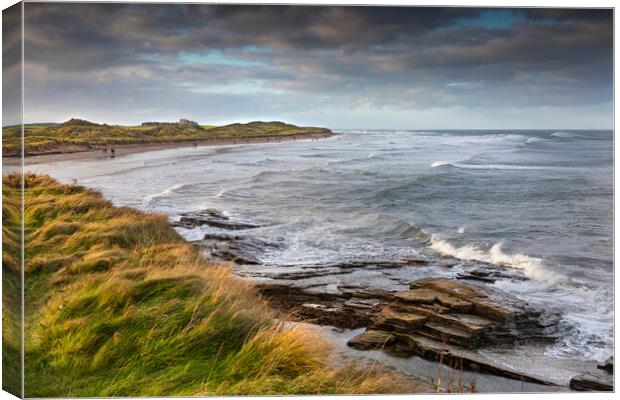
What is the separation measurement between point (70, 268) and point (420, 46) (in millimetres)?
3198

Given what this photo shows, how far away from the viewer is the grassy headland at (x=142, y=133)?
530cm

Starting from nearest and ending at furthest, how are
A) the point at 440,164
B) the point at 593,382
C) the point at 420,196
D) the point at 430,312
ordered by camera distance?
the point at 593,382 → the point at 430,312 → the point at 440,164 → the point at 420,196

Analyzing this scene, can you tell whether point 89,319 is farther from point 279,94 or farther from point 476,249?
point 476,249

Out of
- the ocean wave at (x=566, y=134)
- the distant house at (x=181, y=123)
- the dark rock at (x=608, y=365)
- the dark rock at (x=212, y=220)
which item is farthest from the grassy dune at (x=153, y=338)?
the ocean wave at (x=566, y=134)

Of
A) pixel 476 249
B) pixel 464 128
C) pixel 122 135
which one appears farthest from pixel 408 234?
pixel 122 135

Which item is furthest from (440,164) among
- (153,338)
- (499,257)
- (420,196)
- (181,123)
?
(153,338)

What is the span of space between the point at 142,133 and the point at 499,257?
10.5ft

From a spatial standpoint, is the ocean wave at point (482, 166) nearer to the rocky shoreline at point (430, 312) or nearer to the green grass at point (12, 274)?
the rocky shoreline at point (430, 312)

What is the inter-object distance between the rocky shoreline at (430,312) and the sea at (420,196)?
0.40 ft

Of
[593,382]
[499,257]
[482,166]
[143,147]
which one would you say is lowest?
[593,382]

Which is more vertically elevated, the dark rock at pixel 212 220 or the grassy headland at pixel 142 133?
the grassy headland at pixel 142 133

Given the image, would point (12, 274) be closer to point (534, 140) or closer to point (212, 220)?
point (212, 220)

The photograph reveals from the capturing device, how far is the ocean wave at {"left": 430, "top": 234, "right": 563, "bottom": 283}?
17.3 feet

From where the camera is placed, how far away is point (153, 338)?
13.9ft
